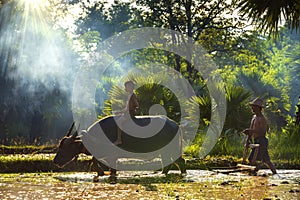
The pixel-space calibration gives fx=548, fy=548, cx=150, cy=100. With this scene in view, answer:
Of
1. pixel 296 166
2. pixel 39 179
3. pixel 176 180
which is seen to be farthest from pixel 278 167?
pixel 39 179

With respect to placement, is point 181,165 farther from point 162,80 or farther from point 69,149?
point 162,80

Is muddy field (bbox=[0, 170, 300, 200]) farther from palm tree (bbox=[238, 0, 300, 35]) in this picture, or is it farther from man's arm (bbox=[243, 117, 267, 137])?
palm tree (bbox=[238, 0, 300, 35])

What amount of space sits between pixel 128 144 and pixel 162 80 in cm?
787

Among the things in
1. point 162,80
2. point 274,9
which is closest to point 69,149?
point 274,9

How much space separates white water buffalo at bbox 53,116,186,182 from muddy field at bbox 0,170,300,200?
0.41 meters

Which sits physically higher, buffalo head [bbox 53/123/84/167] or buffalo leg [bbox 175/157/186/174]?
buffalo head [bbox 53/123/84/167]

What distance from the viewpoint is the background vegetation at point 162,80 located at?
55.0 ft

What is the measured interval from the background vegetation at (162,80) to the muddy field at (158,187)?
18.5 ft

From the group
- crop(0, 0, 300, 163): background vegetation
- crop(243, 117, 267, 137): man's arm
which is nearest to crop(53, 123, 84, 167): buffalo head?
crop(243, 117, 267, 137): man's arm

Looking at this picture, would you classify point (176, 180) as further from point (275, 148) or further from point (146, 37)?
point (146, 37)

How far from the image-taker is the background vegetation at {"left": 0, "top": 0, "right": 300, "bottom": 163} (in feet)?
55.0

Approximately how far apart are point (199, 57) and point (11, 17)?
1034cm

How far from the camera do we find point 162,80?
715 inches

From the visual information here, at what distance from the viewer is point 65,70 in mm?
30781
